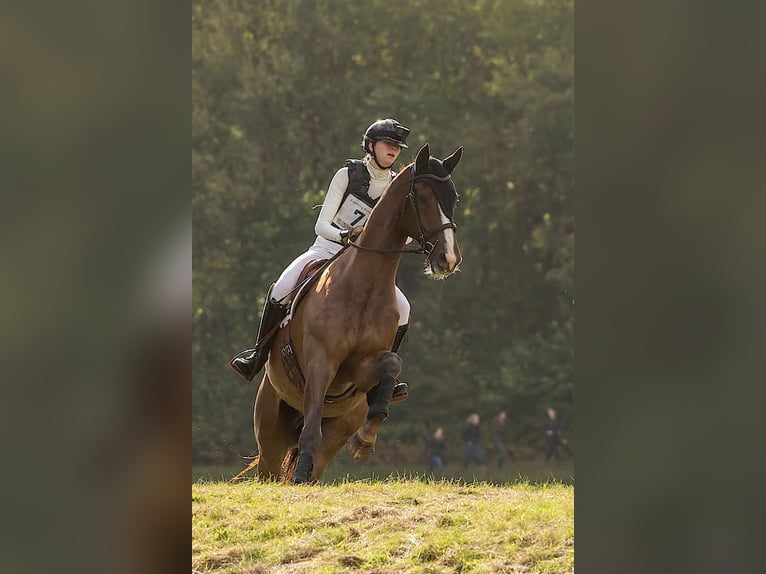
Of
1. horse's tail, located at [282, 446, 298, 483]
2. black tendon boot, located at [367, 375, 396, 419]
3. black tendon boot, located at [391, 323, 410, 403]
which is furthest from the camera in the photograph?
horse's tail, located at [282, 446, 298, 483]

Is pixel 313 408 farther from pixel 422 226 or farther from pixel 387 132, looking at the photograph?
pixel 387 132

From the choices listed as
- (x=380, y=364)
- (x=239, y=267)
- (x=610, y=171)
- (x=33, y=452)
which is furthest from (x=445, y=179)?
(x=239, y=267)

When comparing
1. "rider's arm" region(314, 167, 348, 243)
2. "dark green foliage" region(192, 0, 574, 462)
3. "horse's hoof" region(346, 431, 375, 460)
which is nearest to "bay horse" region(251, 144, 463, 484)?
"horse's hoof" region(346, 431, 375, 460)

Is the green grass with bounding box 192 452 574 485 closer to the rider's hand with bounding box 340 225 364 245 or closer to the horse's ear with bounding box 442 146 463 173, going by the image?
the rider's hand with bounding box 340 225 364 245

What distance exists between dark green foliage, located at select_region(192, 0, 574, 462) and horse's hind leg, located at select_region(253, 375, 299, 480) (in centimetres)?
1978

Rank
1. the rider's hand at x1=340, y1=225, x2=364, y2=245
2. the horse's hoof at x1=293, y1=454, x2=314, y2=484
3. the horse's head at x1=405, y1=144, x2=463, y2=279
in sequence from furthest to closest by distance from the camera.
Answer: the rider's hand at x1=340, y1=225, x2=364, y2=245 < the horse's hoof at x1=293, y1=454, x2=314, y2=484 < the horse's head at x1=405, y1=144, x2=463, y2=279

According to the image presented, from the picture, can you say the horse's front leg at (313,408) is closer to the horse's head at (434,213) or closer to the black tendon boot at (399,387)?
the black tendon boot at (399,387)

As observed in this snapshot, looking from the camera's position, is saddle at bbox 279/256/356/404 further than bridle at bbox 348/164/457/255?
Yes

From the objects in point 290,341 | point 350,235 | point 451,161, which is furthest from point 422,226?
point 290,341

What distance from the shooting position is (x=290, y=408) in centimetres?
1170

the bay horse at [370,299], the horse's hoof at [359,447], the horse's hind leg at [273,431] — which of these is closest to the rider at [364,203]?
the bay horse at [370,299]

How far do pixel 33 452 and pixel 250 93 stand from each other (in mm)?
30397

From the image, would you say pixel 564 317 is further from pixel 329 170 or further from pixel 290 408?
pixel 290 408

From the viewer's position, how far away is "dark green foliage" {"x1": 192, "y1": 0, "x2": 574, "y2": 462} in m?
32.0
